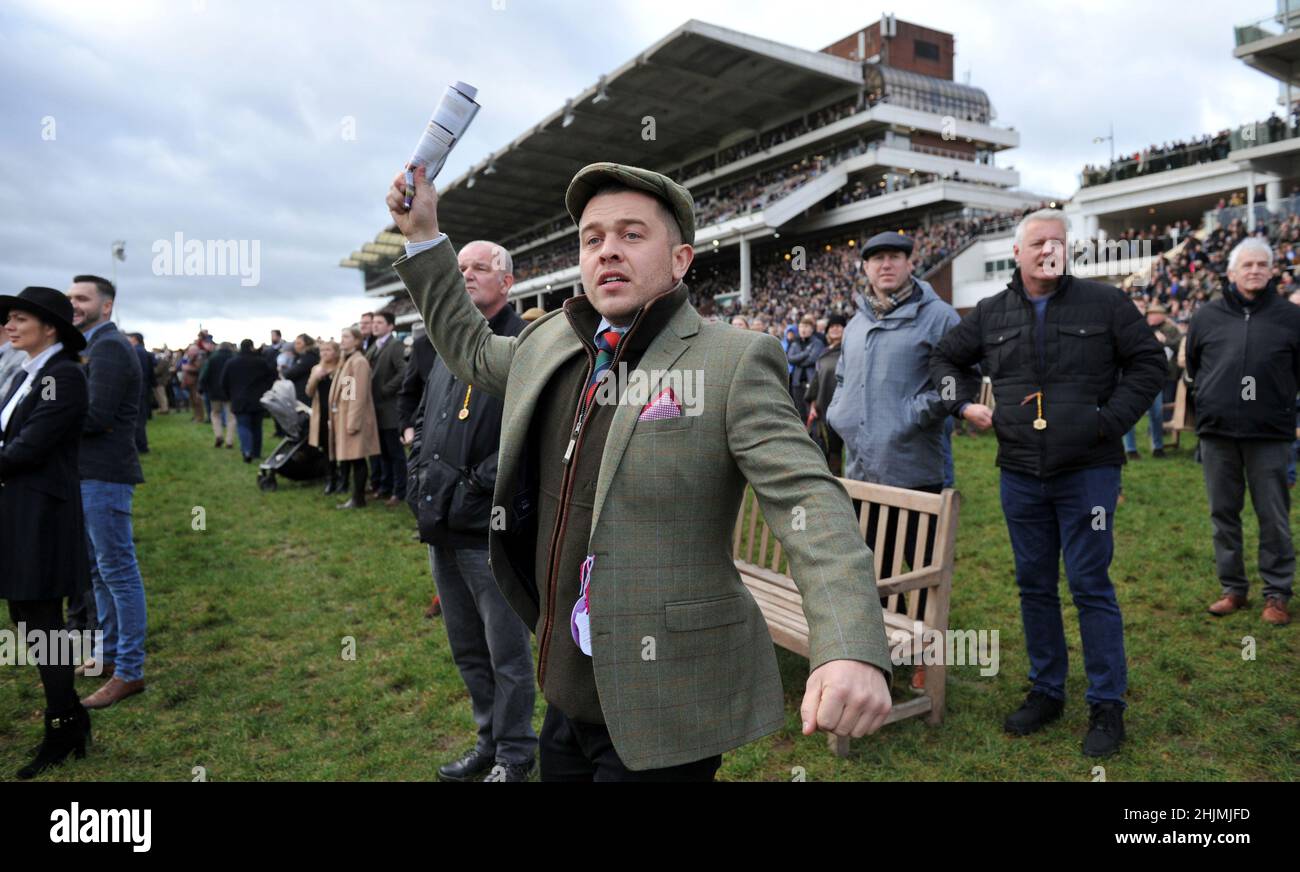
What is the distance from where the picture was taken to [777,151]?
45.7 meters

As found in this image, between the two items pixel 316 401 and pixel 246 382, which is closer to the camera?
pixel 316 401

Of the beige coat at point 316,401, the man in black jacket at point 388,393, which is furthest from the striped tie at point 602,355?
the beige coat at point 316,401

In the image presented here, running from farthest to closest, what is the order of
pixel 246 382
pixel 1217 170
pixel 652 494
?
pixel 1217 170 → pixel 246 382 → pixel 652 494

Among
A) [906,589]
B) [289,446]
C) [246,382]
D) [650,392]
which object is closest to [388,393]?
[289,446]

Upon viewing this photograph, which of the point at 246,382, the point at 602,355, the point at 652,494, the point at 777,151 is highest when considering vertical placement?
the point at 777,151

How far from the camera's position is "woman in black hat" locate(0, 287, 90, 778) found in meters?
3.60

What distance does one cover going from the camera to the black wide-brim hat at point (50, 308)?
3.71 m

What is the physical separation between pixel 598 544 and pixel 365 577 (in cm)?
569

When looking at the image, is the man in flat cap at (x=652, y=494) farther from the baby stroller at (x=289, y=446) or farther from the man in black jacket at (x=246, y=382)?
the man in black jacket at (x=246, y=382)

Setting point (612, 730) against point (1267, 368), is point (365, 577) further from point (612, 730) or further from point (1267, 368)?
point (1267, 368)

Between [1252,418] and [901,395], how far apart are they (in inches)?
103

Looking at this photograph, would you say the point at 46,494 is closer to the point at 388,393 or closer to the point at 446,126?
the point at 446,126

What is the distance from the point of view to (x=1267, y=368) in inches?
197

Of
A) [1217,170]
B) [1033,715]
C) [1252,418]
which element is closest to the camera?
[1033,715]
